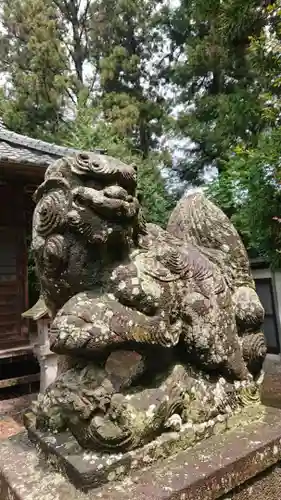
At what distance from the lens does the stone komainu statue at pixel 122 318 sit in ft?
4.19

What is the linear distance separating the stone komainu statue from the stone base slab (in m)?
0.10

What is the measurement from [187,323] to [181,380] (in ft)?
0.72

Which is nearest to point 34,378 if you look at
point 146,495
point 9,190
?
point 9,190

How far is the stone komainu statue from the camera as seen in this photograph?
1.28m

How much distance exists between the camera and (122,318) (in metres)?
1.34

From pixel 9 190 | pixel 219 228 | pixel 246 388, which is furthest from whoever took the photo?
pixel 9 190

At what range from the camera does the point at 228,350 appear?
5.22 feet

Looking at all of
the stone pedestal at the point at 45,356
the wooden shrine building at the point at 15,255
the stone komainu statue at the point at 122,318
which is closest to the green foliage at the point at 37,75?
the wooden shrine building at the point at 15,255

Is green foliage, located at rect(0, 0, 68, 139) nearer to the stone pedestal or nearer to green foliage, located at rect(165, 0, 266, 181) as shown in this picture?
green foliage, located at rect(165, 0, 266, 181)

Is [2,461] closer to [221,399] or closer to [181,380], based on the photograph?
[181,380]

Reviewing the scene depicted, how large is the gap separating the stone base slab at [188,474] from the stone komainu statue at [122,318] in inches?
3.9

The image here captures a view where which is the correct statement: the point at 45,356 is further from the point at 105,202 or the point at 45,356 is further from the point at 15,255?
the point at 105,202

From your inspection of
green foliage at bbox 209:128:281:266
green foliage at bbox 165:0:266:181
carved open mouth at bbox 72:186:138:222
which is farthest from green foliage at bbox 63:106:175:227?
carved open mouth at bbox 72:186:138:222

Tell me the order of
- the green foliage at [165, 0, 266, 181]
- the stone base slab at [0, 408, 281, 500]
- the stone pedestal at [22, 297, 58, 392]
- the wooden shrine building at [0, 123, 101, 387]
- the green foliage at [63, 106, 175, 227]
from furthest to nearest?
the green foliage at [63, 106, 175, 227], the green foliage at [165, 0, 266, 181], the wooden shrine building at [0, 123, 101, 387], the stone pedestal at [22, 297, 58, 392], the stone base slab at [0, 408, 281, 500]
